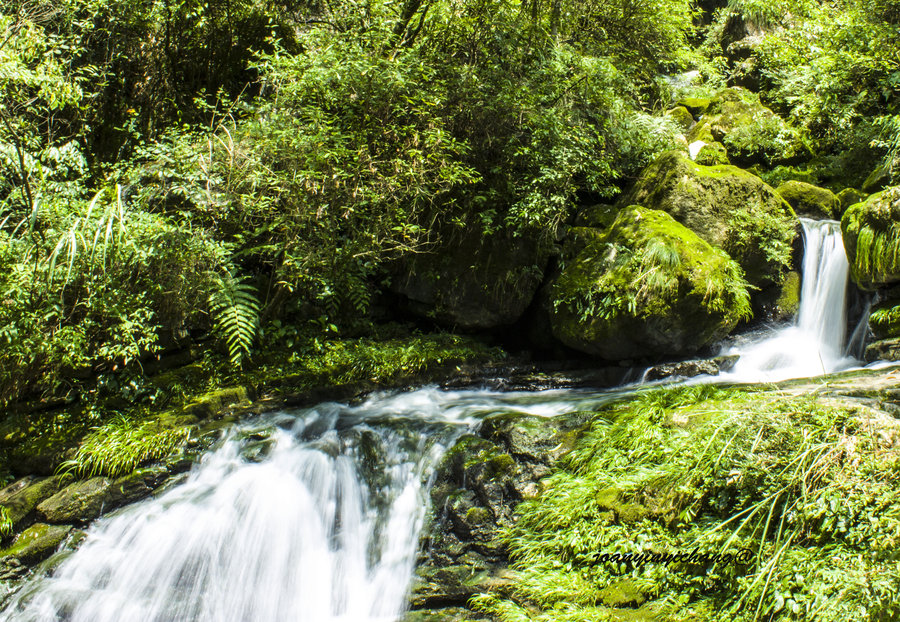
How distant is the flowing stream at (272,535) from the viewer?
3998mm

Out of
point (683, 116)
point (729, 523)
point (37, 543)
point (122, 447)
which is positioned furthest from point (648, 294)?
point (683, 116)

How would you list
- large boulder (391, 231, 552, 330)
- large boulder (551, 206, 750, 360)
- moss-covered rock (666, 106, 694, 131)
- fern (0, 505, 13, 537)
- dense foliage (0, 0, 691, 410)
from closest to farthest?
fern (0, 505, 13, 537) → dense foliage (0, 0, 691, 410) → large boulder (551, 206, 750, 360) → large boulder (391, 231, 552, 330) → moss-covered rock (666, 106, 694, 131)

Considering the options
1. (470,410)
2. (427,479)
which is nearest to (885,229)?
(470,410)

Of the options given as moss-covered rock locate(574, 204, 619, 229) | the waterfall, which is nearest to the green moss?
the waterfall

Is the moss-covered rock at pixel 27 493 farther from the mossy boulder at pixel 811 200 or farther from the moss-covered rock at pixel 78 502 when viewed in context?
the mossy boulder at pixel 811 200

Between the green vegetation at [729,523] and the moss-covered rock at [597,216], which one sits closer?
the green vegetation at [729,523]

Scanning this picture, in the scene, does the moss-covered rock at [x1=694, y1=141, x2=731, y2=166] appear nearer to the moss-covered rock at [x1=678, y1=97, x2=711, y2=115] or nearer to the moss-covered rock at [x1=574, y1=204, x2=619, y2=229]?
the moss-covered rock at [x1=678, y1=97, x2=711, y2=115]

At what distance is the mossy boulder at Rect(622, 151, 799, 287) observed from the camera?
7805mm

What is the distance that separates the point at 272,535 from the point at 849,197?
9555 millimetres

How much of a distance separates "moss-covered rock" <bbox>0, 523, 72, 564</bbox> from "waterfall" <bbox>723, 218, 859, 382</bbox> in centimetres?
723

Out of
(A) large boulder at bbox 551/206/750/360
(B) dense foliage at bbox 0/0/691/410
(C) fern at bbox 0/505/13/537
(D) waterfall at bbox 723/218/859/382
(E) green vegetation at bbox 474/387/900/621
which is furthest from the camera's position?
(D) waterfall at bbox 723/218/859/382

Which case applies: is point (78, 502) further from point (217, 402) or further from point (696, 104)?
point (696, 104)

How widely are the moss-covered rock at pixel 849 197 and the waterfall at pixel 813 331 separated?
680 millimetres

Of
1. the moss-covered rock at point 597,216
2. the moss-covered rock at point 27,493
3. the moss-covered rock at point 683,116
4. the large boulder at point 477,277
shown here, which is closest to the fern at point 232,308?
the moss-covered rock at point 27,493
